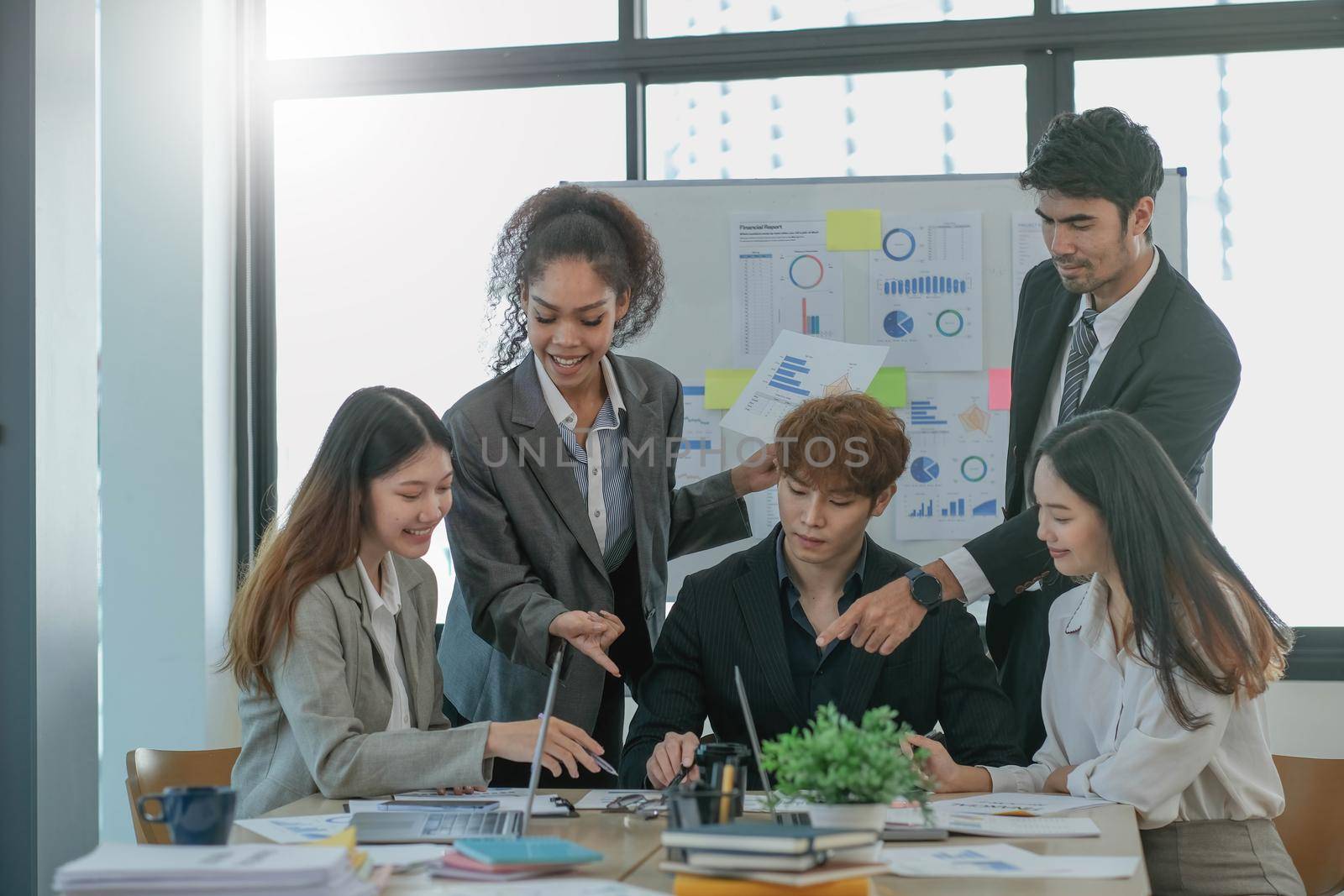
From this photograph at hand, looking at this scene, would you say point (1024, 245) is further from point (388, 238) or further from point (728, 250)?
point (388, 238)

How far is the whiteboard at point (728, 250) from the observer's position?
141 inches

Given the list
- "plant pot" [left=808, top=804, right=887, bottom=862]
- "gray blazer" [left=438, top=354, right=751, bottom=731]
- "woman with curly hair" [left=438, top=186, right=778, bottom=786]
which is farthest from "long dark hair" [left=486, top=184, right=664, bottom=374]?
"plant pot" [left=808, top=804, right=887, bottom=862]

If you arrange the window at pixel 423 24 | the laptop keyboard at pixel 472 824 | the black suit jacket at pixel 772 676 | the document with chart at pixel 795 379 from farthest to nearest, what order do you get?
the window at pixel 423 24 → the document with chart at pixel 795 379 → the black suit jacket at pixel 772 676 → the laptop keyboard at pixel 472 824

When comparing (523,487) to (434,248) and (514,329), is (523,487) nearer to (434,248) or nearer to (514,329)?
(514,329)

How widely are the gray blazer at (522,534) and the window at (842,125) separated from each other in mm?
1406

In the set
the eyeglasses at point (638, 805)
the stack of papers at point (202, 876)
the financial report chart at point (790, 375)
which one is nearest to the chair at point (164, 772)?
the eyeglasses at point (638, 805)

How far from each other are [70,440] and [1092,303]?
2.09m

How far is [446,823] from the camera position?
173 centimetres

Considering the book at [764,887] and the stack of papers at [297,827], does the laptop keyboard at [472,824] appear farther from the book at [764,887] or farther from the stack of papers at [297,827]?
the book at [764,887]

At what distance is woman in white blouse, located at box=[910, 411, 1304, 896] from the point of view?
6.28ft

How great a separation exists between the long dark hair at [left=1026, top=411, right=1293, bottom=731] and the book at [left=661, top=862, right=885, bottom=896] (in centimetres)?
77

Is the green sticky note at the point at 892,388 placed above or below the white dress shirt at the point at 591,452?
above

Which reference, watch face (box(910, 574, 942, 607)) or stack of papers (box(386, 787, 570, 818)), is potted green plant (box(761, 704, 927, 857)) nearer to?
stack of papers (box(386, 787, 570, 818))

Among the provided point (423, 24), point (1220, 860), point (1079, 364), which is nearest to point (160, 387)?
point (423, 24)
